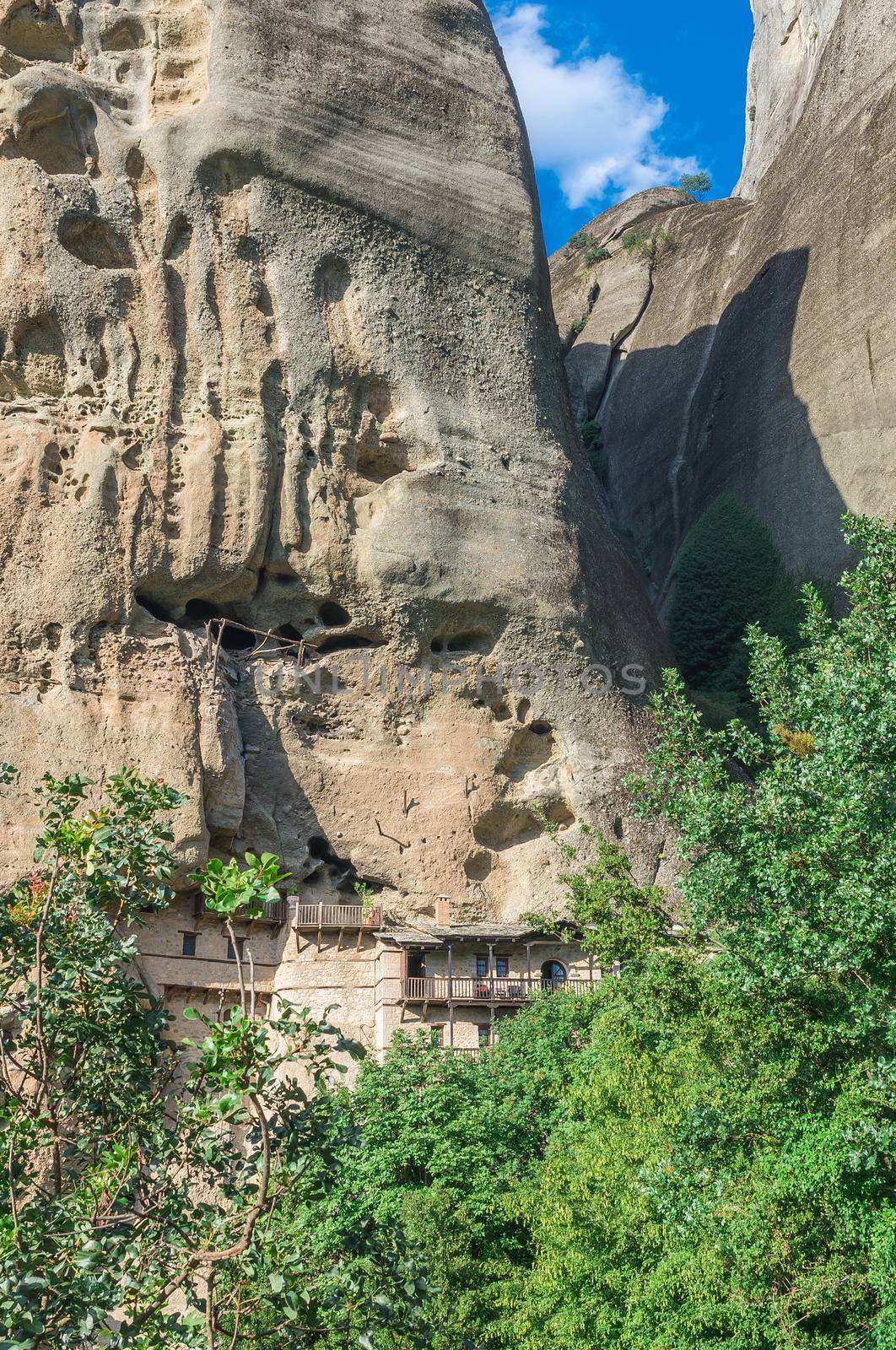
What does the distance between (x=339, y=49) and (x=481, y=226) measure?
4.81 meters

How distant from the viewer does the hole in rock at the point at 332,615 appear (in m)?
31.1

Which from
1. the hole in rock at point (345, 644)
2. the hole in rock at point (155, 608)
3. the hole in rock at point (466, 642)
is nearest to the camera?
the hole in rock at point (155, 608)

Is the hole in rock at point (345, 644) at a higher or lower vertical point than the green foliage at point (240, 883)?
higher

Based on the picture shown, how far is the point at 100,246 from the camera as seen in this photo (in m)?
31.1

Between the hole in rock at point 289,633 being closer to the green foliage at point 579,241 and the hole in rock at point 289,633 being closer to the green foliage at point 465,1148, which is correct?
the green foliage at point 465,1148

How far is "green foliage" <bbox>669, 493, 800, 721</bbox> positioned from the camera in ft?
128

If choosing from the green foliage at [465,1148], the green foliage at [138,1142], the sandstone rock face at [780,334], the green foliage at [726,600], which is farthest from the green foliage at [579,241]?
the green foliage at [138,1142]

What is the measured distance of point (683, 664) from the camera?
40.0 m

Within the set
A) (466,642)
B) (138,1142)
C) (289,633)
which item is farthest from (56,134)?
(138,1142)

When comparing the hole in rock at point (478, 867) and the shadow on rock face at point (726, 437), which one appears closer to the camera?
the hole in rock at point (478, 867)

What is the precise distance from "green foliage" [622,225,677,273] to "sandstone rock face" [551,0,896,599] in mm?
286

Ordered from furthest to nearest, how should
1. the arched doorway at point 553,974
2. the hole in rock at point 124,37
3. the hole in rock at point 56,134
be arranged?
the hole in rock at point 124,37 < the hole in rock at point 56,134 < the arched doorway at point 553,974

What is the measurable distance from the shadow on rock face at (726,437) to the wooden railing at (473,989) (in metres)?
14.7

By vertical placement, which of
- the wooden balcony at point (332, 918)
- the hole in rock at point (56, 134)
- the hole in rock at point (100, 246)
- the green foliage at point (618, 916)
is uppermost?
the hole in rock at point (56, 134)
